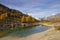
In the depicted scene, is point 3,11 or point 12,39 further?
point 3,11

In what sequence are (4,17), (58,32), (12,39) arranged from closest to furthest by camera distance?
(12,39) → (4,17) → (58,32)

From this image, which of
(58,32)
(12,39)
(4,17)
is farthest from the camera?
(58,32)

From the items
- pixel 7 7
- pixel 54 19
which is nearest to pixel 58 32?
pixel 54 19

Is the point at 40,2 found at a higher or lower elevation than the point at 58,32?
higher

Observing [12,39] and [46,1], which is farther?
[46,1]

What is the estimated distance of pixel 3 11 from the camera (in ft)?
Result: 16.7

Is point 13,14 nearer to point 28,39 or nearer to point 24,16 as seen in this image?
point 24,16

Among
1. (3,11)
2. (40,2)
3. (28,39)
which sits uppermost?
(40,2)

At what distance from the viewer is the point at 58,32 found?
5.52 m

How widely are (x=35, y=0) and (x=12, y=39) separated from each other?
5.62ft

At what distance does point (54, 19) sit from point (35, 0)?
43.1 inches

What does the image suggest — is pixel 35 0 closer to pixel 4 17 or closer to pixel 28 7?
pixel 28 7

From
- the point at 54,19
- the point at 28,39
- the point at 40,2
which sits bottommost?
the point at 28,39

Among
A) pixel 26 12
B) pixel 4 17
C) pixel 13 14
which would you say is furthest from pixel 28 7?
pixel 4 17
